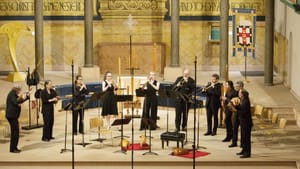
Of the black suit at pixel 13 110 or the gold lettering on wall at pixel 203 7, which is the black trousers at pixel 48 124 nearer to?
the black suit at pixel 13 110

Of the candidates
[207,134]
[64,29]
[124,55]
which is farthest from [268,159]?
[64,29]

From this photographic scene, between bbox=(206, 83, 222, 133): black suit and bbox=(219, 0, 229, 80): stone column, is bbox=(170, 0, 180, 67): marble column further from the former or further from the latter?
bbox=(206, 83, 222, 133): black suit

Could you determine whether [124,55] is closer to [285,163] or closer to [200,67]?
[200,67]

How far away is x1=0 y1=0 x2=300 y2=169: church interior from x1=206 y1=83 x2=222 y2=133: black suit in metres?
0.30

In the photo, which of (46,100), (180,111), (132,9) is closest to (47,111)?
(46,100)

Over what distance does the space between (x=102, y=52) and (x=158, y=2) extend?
2.78m

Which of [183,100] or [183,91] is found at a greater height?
[183,91]

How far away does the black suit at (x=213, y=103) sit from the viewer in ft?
60.2

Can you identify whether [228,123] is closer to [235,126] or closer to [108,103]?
[235,126]

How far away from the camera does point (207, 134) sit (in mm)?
18859

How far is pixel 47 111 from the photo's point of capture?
1791 cm

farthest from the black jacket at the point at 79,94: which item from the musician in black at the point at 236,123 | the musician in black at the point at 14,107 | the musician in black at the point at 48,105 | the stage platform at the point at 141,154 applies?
the musician in black at the point at 236,123

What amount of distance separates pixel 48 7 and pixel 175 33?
17.3 ft

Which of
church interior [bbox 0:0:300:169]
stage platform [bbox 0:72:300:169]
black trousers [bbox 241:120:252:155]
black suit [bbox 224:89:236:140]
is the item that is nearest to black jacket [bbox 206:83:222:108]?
church interior [bbox 0:0:300:169]
